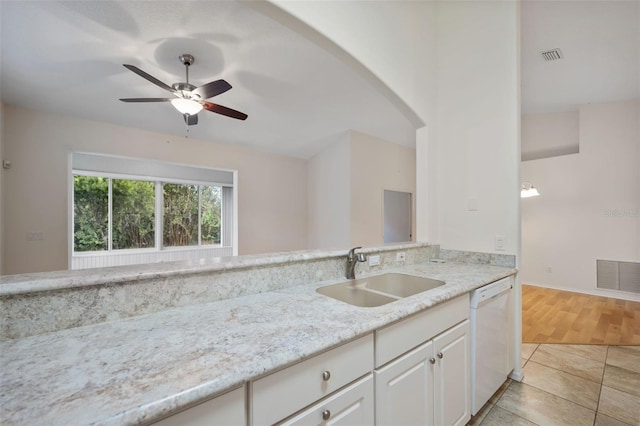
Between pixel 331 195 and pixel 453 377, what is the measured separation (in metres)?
4.27

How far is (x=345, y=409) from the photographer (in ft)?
3.08

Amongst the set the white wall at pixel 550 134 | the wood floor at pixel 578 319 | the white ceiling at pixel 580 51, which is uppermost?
the white ceiling at pixel 580 51

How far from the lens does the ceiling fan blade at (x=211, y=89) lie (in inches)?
98.8

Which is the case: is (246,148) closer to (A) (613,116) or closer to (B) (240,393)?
(B) (240,393)

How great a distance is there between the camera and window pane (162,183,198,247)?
6094mm

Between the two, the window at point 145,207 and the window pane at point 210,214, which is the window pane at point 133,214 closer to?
the window at point 145,207

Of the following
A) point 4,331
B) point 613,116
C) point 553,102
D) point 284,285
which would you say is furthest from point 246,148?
point 613,116

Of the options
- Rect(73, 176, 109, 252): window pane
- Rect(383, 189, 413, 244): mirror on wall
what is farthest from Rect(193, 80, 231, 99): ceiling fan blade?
Rect(383, 189, 413, 244): mirror on wall

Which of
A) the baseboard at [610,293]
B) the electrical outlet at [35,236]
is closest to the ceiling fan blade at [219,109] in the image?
the electrical outlet at [35,236]

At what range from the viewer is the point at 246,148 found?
5445mm

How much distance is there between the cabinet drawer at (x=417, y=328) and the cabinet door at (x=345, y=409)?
114mm

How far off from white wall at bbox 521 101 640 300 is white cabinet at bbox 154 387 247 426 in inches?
236

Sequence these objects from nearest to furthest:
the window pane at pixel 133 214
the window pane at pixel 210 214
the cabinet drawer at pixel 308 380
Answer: the cabinet drawer at pixel 308 380, the window pane at pixel 133 214, the window pane at pixel 210 214

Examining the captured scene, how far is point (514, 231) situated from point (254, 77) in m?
3.15
